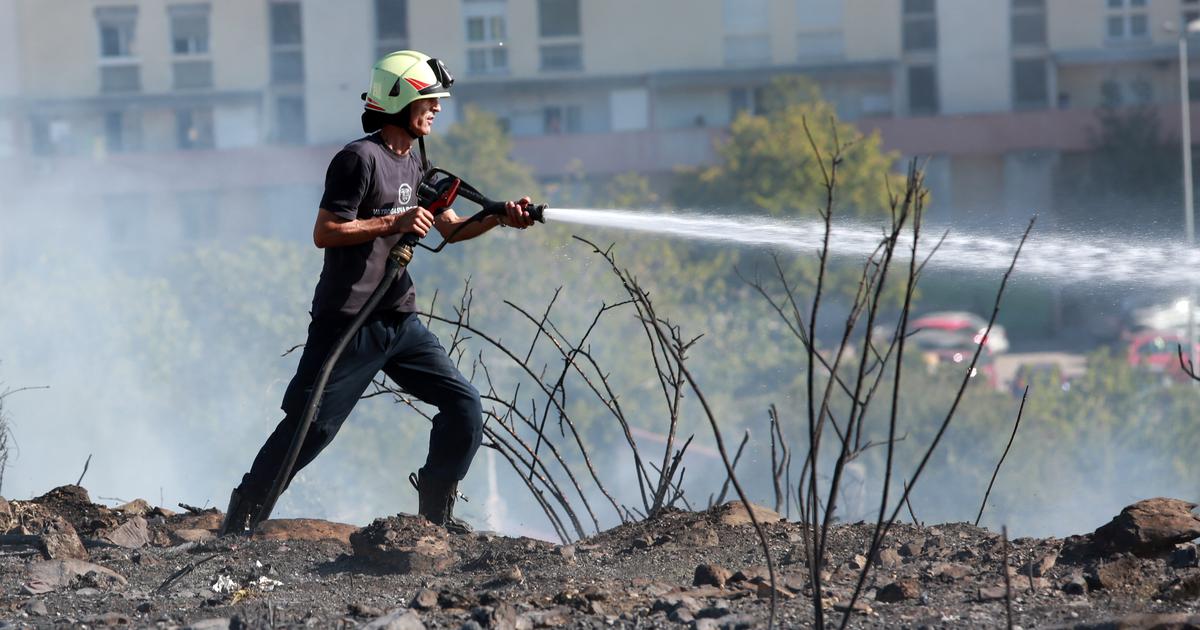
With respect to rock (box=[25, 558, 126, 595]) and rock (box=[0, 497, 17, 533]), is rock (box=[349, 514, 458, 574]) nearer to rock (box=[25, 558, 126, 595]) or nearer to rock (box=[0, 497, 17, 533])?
rock (box=[25, 558, 126, 595])

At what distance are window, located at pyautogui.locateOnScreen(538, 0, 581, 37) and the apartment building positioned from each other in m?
0.06

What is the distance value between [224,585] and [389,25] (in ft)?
132

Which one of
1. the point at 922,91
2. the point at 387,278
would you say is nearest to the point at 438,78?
the point at 387,278

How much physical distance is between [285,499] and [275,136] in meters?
25.2

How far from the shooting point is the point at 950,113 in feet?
136

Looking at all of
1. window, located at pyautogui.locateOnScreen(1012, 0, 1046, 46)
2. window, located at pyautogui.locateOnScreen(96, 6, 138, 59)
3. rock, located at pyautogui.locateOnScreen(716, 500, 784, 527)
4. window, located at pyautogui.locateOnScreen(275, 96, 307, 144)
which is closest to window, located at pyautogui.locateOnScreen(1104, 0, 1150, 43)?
window, located at pyautogui.locateOnScreen(1012, 0, 1046, 46)

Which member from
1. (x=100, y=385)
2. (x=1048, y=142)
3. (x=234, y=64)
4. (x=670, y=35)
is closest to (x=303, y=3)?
(x=234, y=64)

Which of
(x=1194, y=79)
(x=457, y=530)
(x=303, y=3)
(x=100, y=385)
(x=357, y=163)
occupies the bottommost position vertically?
(x=100, y=385)

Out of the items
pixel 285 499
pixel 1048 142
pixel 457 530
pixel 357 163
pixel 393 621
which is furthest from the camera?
pixel 1048 142

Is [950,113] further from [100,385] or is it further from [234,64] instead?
[100,385]

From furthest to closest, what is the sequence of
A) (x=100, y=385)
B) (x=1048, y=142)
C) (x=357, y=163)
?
(x=1048, y=142), (x=100, y=385), (x=357, y=163)

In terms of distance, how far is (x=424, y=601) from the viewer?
12.2ft

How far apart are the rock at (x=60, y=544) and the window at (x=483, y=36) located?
39095 mm

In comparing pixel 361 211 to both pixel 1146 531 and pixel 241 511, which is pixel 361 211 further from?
pixel 1146 531
